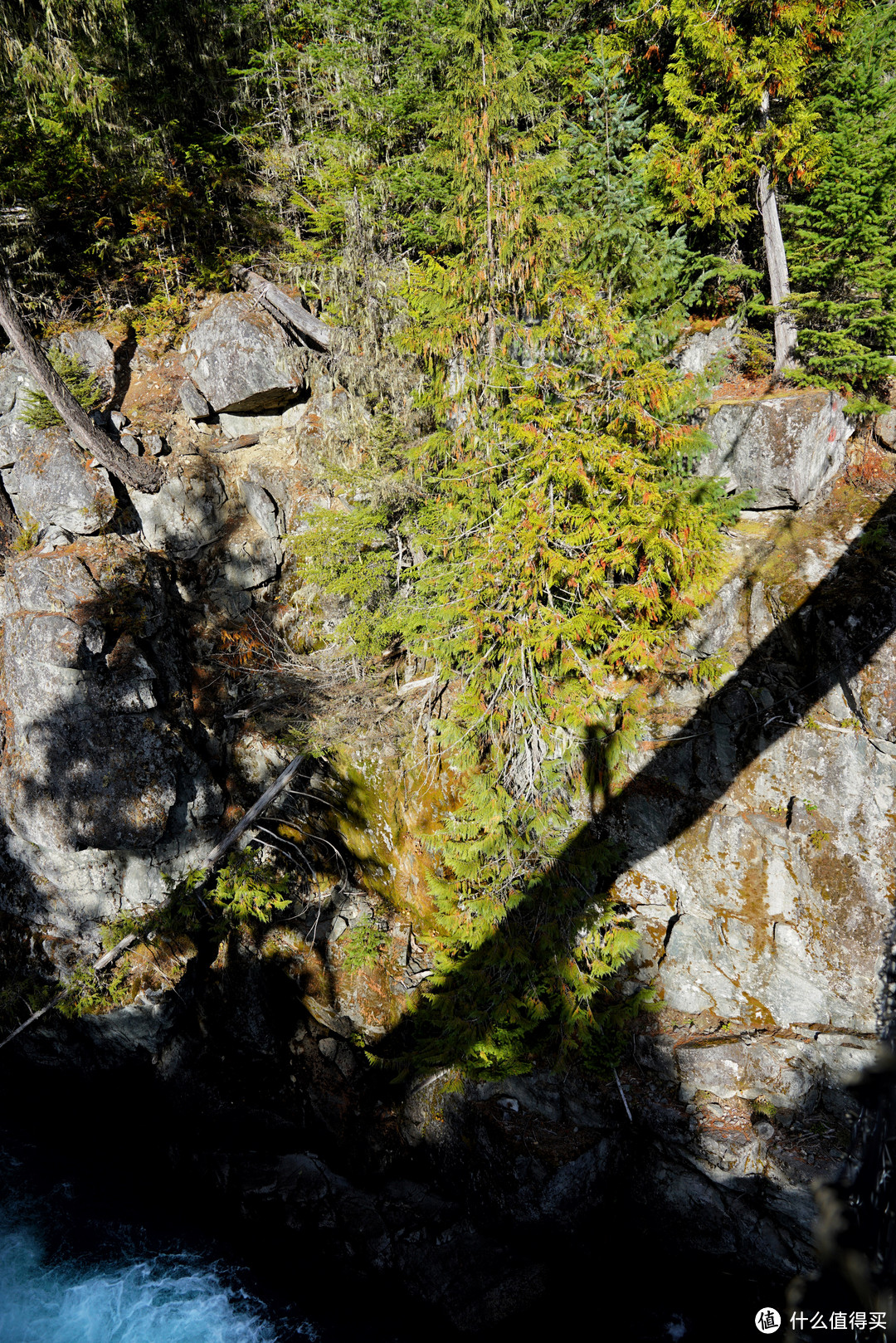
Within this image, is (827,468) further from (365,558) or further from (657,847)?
A: (365,558)

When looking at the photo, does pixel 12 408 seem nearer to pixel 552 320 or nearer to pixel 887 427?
pixel 552 320

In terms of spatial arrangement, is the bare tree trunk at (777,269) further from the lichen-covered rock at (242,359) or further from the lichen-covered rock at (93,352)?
the lichen-covered rock at (93,352)

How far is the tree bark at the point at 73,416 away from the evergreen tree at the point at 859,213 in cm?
1223

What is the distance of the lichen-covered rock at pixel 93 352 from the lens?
13.7 meters

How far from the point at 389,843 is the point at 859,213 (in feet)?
38.8

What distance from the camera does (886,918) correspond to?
736cm

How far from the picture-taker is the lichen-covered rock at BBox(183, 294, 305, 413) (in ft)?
42.8

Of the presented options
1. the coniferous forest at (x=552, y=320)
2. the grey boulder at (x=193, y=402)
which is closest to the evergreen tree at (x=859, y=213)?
the coniferous forest at (x=552, y=320)

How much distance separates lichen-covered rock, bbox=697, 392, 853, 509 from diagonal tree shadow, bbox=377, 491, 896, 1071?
1.05 meters

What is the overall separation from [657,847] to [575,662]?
9.68 ft

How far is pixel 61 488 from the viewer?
12.4 metres

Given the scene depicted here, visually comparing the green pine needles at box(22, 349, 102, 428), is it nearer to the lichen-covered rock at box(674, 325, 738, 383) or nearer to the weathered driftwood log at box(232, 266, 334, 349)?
the weathered driftwood log at box(232, 266, 334, 349)

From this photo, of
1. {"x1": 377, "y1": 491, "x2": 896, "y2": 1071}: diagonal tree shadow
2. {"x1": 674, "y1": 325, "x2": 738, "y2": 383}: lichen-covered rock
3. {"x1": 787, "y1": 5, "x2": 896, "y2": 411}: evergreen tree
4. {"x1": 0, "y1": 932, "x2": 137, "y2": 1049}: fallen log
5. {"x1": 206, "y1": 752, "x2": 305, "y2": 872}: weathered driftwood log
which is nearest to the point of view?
{"x1": 377, "y1": 491, "x2": 896, "y2": 1071}: diagonal tree shadow

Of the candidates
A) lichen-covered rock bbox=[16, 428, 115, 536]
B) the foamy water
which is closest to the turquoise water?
the foamy water
